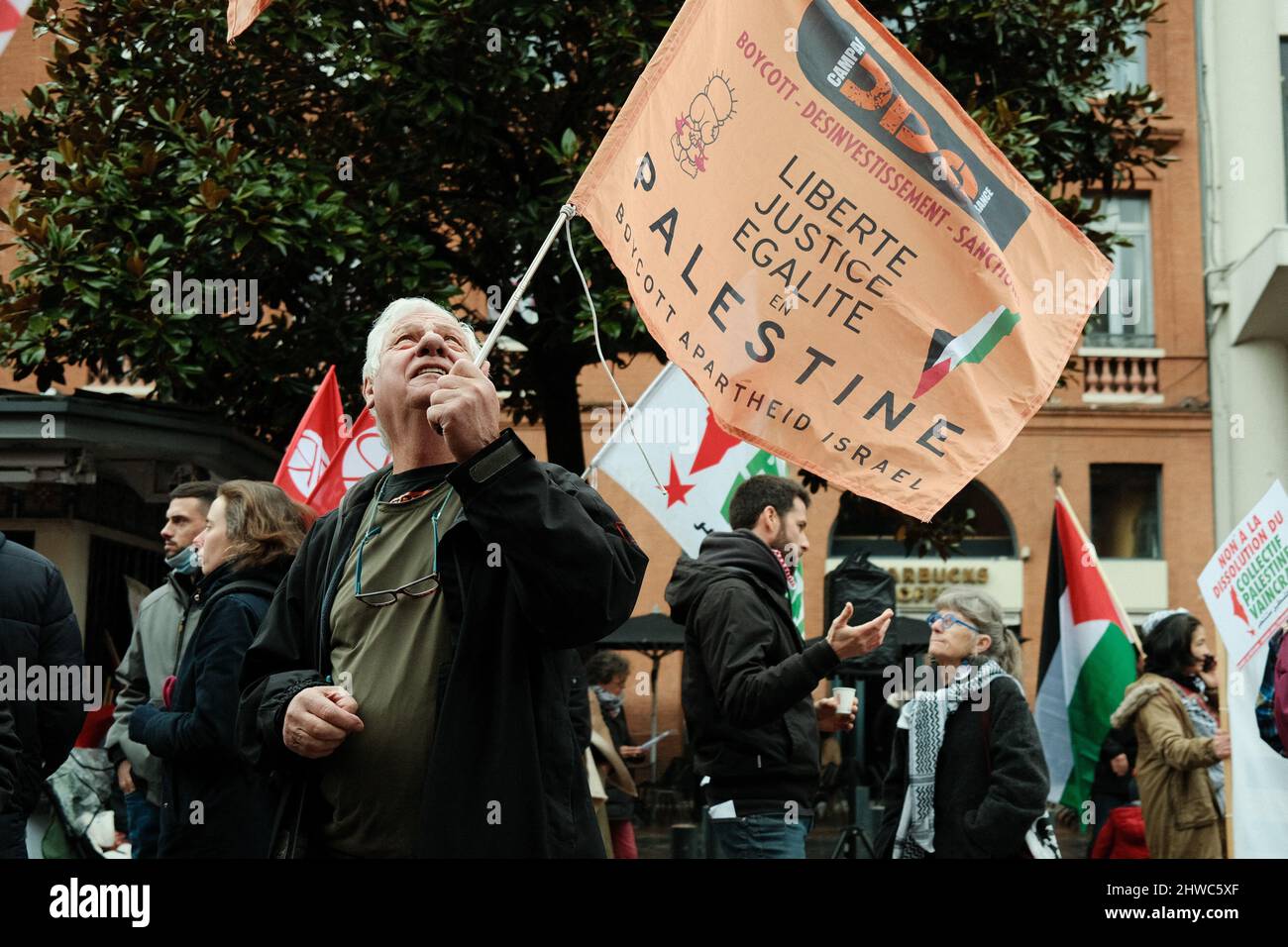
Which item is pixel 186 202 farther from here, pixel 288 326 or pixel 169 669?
pixel 169 669

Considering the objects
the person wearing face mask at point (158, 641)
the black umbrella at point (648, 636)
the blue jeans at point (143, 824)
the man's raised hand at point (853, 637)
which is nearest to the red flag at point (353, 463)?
the person wearing face mask at point (158, 641)

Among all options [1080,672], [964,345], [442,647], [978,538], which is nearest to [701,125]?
[964,345]

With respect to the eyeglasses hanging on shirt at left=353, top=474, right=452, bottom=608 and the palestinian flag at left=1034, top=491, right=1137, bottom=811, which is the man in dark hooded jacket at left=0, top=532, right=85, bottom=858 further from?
the palestinian flag at left=1034, top=491, right=1137, bottom=811

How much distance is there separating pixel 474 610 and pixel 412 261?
23.9 ft

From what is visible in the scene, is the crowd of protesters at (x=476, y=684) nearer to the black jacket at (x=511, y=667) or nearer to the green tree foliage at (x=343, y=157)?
the black jacket at (x=511, y=667)

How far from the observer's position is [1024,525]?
22.9 m

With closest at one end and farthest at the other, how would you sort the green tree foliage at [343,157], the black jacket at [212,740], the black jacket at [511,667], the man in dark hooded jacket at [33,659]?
the black jacket at [511,667]
the man in dark hooded jacket at [33,659]
the black jacket at [212,740]
the green tree foliage at [343,157]

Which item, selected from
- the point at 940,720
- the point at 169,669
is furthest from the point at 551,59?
the point at 940,720

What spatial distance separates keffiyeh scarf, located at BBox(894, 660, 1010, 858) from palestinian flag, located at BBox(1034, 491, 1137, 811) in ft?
8.99

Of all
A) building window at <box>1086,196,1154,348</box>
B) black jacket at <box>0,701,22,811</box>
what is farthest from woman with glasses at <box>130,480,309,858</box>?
building window at <box>1086,196,1154,348</box>

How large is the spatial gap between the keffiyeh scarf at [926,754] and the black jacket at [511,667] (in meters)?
2.71

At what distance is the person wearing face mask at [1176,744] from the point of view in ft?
23.1

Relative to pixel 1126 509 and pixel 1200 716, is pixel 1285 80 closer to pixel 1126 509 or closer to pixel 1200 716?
pixel 1126 509
